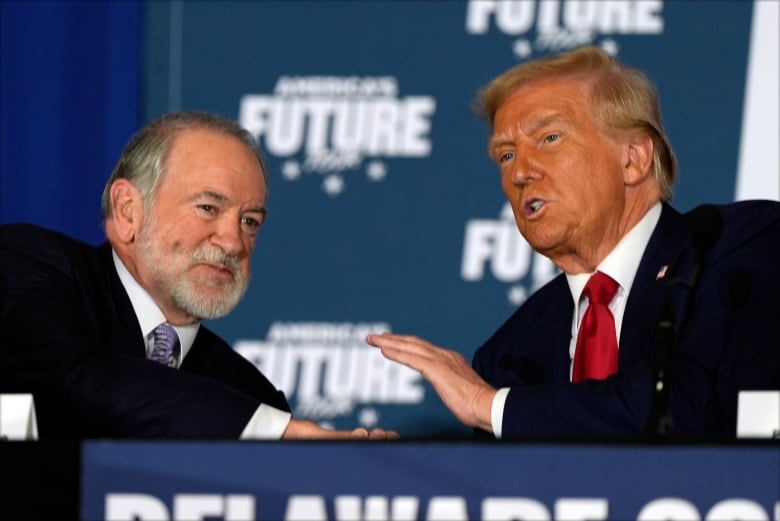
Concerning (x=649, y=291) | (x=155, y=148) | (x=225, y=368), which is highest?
(x=155, y=148)

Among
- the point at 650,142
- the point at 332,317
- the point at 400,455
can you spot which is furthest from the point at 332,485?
the point at 332,317

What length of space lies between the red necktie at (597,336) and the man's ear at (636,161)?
0.24 m

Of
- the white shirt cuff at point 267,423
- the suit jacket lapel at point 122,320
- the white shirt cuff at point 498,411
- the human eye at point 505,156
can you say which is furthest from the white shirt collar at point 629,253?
the suit jacket lapel at point 122,320

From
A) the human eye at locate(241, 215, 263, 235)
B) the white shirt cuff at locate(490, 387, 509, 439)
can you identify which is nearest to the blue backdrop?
the human eye at locate(241, 215, 263, 235)

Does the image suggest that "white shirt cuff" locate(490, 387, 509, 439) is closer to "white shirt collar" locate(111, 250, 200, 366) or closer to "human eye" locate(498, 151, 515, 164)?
"human eye" locate(498, 151, 515, 164)

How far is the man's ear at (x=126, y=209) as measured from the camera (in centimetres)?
354

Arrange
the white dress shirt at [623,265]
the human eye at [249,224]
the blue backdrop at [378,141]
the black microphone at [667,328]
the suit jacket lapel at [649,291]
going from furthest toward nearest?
the blue backdrop at [378,141]
the human eye at [249,224]
the white dress shirt at [623,265]
the suit jacket lapel at [649,291]
the black microphone at [667,328]

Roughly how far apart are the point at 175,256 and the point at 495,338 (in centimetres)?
83

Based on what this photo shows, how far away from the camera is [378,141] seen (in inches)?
185

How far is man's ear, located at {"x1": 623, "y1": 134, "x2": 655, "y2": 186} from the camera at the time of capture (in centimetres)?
351

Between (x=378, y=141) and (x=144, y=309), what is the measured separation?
140 centimetres

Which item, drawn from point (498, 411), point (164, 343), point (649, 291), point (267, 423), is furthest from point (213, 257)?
point (649, 291)

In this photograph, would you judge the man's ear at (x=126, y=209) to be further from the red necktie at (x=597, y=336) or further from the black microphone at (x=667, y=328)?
the black microphone at (x=667, y=328)

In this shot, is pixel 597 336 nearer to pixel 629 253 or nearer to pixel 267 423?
pixel 629 253
